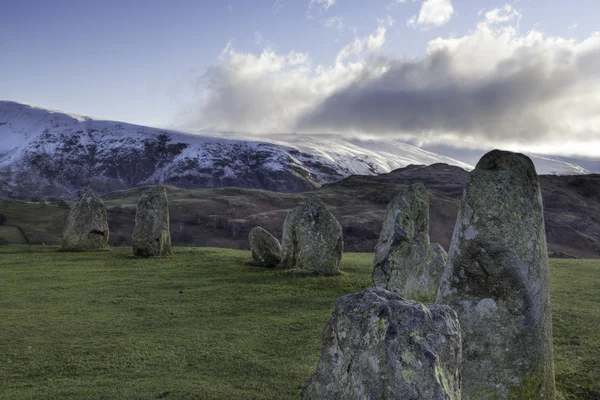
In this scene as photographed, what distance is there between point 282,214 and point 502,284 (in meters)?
67.5

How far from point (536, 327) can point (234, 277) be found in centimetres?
1644

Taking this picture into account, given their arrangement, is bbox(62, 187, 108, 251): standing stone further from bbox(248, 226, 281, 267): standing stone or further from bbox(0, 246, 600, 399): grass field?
bbox(248, 226, 281, 267): standing stone

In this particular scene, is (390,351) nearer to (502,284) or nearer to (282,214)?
(502,284)

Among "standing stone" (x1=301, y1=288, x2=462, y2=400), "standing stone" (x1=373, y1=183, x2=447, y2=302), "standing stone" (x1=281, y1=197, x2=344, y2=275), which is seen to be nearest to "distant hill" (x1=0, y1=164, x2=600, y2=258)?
"standing stone" (x1=281, y1=197, x2=344, y2=275)

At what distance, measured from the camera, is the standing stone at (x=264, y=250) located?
26672mm

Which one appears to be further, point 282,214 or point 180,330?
point 282,214

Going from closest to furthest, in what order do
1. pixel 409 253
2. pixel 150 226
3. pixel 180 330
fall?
1. pixel 180 330
2. pixel 409 253
3. pixel 150 226

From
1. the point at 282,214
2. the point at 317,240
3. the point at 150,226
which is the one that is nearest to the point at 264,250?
the point at 317,240

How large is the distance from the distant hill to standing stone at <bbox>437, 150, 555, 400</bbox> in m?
51.1

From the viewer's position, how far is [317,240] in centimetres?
2420

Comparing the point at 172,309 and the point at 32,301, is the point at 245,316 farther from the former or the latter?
the point at 32,301

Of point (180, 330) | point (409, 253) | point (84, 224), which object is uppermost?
point (409, 253)

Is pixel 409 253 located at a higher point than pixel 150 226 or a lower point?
higher

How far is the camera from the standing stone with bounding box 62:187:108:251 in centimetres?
3166
